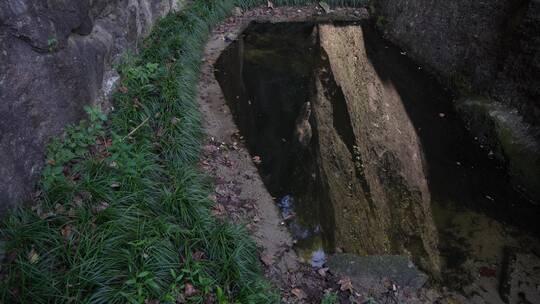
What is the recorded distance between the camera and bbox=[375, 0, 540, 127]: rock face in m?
6.11

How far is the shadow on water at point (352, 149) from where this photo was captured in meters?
4.75

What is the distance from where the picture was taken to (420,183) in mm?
5523

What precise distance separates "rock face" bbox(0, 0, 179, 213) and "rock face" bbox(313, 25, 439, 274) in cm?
310

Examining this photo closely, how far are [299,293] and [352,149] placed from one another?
263cm

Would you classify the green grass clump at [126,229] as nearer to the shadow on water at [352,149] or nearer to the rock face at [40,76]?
the rock face at [40,76]

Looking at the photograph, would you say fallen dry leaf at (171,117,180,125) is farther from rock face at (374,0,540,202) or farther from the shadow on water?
rock face at (374,0,540,202)

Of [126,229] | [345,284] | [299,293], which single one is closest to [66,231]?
[126,229]

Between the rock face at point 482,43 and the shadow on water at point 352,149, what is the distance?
423mm

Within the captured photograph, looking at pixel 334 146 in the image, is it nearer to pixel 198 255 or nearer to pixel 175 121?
pixel 175 121

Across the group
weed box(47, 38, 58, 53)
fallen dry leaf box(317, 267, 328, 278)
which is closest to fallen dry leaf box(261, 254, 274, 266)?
fallen dry leaf box(317, 267, 328, 278)

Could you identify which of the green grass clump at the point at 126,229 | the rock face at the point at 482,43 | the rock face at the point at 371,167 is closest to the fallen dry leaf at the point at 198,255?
the green grass clump at the point at 126,229

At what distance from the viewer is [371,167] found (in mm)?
5715

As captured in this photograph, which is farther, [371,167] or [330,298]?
[371,167]

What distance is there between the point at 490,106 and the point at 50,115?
6069mm
